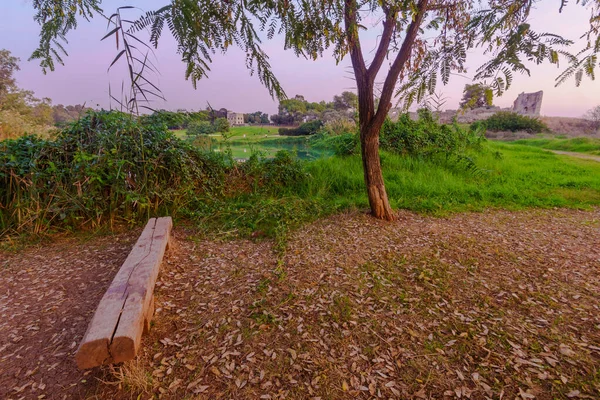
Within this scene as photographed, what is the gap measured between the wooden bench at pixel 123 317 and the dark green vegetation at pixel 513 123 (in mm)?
20080

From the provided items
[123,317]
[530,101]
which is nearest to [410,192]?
[123,317]

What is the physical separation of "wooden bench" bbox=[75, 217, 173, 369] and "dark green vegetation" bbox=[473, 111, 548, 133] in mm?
20080

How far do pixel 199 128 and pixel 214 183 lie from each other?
43.3 inches

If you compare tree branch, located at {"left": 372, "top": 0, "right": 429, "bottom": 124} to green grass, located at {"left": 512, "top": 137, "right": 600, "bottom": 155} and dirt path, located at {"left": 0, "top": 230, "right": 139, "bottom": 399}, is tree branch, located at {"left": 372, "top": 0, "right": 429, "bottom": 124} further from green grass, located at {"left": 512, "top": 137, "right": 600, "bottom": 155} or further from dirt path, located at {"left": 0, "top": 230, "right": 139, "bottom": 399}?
green grass, located at {"left": 512, "top": 137, "right": 600, "bottom": 155}

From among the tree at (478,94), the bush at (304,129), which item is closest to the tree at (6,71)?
the bush at (304,129)

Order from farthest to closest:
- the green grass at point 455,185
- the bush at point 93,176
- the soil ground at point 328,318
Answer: the green grass at point 455,185
the bush at point 93,176
the soil ground at point 328,318

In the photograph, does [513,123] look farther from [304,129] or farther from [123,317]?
[123,317]

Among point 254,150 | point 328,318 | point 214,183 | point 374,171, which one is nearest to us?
point 328,318

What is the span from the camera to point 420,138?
6.21 m

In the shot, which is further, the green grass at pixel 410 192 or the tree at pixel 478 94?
the green grass at pixel 410 192

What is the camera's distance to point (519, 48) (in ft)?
4.52

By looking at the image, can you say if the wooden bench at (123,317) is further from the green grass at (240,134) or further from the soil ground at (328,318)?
the green grass at (240,134)

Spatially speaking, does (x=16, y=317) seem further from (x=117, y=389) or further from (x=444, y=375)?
(x=444, y=375)

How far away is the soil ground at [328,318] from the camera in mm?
1505
